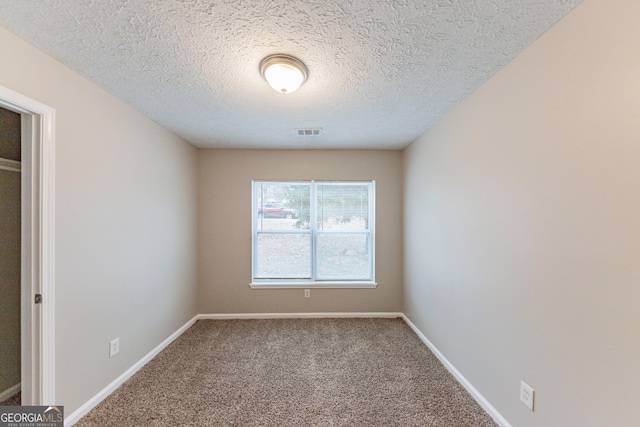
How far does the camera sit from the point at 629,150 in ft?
3.44

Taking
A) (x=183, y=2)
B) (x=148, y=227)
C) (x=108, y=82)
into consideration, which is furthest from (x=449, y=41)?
(x=148, y=227)

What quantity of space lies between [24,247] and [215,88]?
160 centimetres

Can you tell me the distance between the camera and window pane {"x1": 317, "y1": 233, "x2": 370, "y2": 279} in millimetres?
3830

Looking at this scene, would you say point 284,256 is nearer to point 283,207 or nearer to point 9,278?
→ point 283,207

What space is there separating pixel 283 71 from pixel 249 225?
2440 millimetres

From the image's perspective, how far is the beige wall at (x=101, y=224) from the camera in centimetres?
169

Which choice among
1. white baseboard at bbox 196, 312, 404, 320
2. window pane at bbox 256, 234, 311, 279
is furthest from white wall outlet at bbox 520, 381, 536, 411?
window pane at bbox 256, 234, 311, 279

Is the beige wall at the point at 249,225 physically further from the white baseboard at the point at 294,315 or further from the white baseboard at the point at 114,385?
the white baseboard at the point at 114,385

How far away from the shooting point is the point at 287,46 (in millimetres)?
1528

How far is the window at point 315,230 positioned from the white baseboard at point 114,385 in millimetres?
1390

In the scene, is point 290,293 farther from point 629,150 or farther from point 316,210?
point 629,150

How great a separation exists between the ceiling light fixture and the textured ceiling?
1.9 inches
